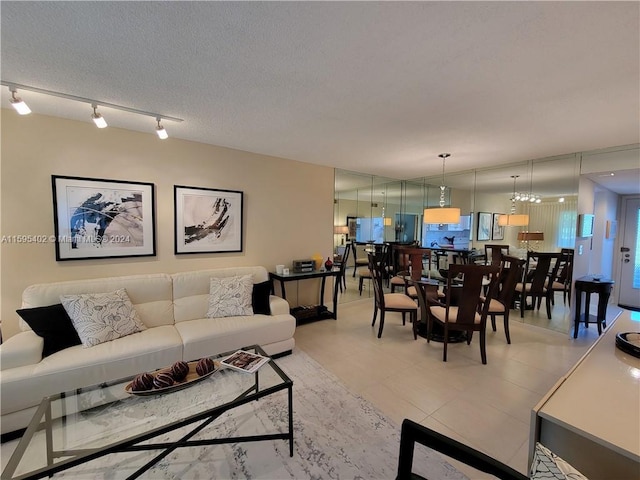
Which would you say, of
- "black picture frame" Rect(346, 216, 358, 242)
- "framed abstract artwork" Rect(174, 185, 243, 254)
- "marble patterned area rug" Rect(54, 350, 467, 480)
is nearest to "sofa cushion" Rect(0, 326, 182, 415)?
"marble patterned area rug" Rect(54, 350, 467, 480)

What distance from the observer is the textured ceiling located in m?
1.31

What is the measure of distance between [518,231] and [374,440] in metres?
3.99

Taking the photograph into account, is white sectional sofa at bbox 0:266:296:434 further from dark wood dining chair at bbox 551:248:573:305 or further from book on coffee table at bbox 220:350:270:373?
dark wood dining chair at bbox 551:248:573:305

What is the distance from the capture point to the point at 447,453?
3.07 feet

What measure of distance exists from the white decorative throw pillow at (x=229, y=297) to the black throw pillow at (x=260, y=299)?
8 cm

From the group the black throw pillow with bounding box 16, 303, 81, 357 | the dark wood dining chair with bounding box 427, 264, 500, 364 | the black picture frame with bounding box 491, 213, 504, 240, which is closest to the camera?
the black throw pillow with bounding box 16, 303, 81, 357

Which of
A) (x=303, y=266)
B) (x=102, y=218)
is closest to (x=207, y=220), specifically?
(x=102, y=218)

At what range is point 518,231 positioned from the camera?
4289 mm

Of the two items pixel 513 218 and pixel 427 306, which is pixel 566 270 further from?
pixel 427 306

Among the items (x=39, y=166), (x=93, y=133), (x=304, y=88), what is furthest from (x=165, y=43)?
(x=39, y=166)

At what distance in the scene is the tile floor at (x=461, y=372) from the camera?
2.00 meters

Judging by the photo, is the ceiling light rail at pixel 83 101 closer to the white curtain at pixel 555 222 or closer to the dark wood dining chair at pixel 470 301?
the dark wood dining chair at pixel 470 301

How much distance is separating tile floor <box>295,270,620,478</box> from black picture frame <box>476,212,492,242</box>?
1.44 m

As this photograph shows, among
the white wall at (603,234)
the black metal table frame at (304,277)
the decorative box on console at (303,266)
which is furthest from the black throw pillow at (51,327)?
the white wall at (603,234)
